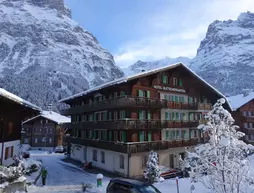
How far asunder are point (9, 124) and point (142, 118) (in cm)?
1415

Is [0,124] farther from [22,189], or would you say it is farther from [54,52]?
[54,52]

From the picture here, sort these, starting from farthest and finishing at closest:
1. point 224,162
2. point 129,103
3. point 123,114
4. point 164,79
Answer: point 164,79 → point 123,114 → point 129,103 → point 224,162

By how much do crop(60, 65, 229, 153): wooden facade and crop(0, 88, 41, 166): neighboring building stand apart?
8508mm

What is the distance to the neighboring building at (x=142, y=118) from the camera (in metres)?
25.8

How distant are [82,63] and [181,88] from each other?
168 meters

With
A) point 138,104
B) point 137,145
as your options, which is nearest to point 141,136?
point 137,145

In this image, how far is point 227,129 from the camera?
40.8 ft

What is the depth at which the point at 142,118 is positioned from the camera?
27531 millimetres

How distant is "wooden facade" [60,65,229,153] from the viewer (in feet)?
85.4

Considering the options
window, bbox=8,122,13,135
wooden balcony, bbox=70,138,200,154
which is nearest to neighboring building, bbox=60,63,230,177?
wooden balcony, bbox=70,138,200,154

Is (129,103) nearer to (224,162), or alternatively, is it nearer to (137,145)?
(137,145)

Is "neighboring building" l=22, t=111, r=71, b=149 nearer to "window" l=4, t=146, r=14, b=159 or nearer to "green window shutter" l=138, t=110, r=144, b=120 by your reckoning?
"window" l=4, t=146, r=14, b=159

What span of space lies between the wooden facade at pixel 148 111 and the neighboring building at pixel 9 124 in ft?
27.9

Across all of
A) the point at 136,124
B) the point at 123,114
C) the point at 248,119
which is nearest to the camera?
the point at 136,124
